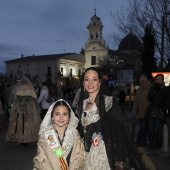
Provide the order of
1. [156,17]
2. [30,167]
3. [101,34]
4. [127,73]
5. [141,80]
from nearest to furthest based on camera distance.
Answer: [30,167], [141,80], [127,73], [156,17], [101,34]

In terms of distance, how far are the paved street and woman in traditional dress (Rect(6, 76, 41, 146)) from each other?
27cm

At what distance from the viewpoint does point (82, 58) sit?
79.5m

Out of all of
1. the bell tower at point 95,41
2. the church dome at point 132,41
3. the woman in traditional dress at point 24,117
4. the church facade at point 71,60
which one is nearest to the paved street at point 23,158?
the woman in traditional dress at point 24,117

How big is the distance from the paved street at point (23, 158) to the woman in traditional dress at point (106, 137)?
2.39 meters

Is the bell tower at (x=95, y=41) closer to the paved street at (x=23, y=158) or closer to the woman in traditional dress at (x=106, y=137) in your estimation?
the paved street at (x=23, y=158)

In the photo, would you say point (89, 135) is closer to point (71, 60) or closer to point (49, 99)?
point (49, 99)

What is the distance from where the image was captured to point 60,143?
3.63 m

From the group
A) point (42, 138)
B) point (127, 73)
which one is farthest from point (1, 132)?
point (127, 73)

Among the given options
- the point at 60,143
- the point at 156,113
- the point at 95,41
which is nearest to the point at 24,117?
the point at 156,113

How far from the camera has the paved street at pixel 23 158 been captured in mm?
5858

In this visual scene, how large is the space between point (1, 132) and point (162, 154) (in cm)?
553

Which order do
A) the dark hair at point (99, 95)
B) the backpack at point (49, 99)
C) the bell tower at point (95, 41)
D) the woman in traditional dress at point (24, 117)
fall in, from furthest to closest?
the bell tower at point (95, 41) < the backpack at point (49, 99) < the woman in traditional dress at point (24, 117) < the dark hair at point (99, 95)

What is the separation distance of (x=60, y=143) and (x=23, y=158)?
3317 mm

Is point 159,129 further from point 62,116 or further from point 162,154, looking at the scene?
point 62,116
